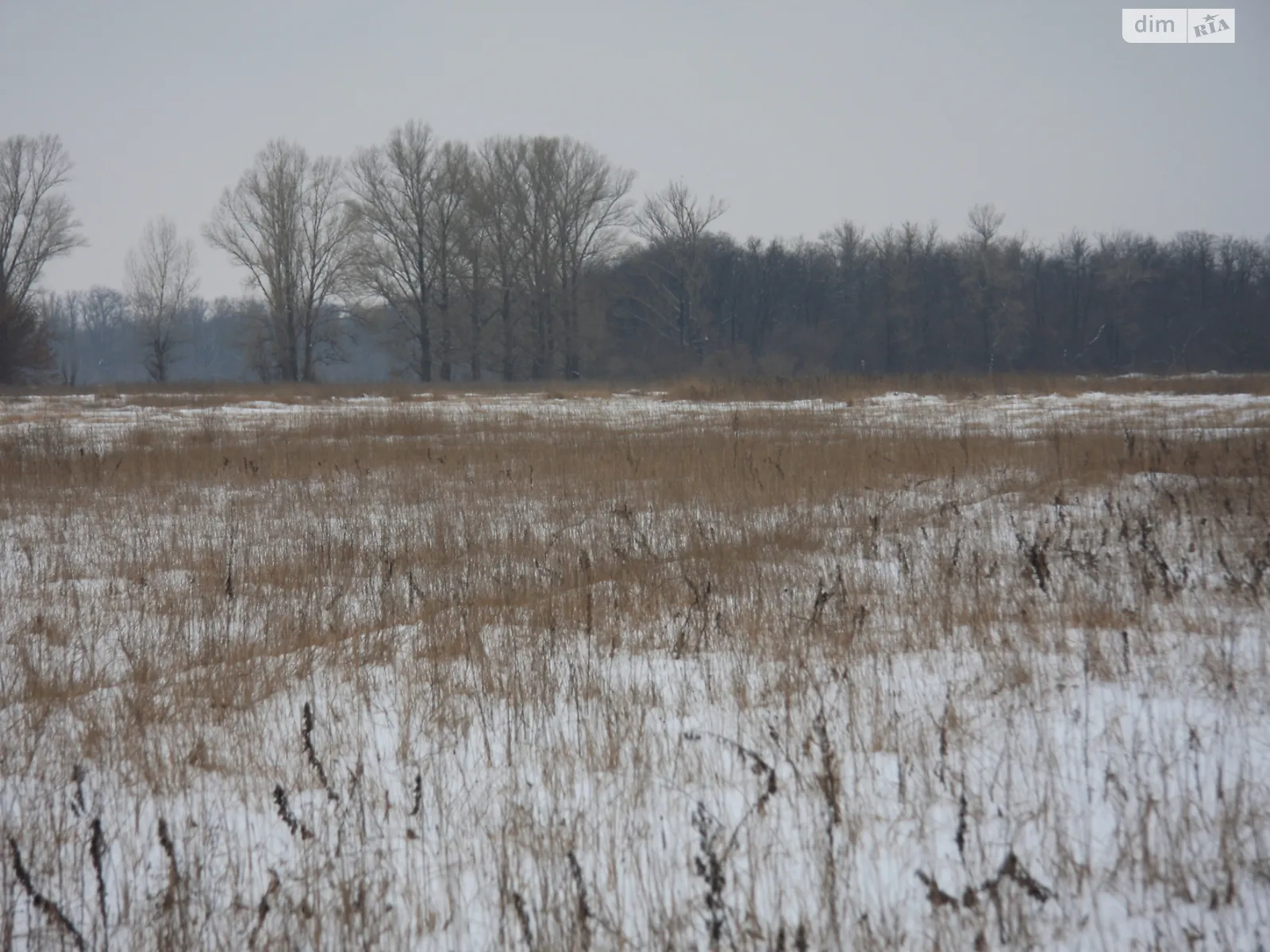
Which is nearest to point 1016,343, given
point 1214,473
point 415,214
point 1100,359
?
point 1100,359

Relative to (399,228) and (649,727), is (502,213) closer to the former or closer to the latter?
(399,228)

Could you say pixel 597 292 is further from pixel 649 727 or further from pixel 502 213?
pixel 649 727

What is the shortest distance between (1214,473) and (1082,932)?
7.68 metres

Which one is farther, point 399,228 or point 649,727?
point 399,228

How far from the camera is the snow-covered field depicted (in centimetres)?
265

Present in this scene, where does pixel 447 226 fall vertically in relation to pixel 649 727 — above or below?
above

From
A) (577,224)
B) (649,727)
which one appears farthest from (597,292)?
(649,727)

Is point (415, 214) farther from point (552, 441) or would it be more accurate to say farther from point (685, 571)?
point (685, 571)

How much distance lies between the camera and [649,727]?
3807 millimetres

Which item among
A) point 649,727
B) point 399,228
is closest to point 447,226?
point 399,228

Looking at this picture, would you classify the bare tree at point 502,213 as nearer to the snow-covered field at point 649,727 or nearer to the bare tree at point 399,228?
the bare tree at point 399,228

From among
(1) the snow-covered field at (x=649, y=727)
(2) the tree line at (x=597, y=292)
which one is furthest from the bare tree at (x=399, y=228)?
(1) the snow-covered field at (x=649, y=727)

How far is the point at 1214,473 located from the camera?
28.5 feet

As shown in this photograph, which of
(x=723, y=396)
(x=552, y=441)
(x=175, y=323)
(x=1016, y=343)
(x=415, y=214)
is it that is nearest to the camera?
(x=552, y=441)
